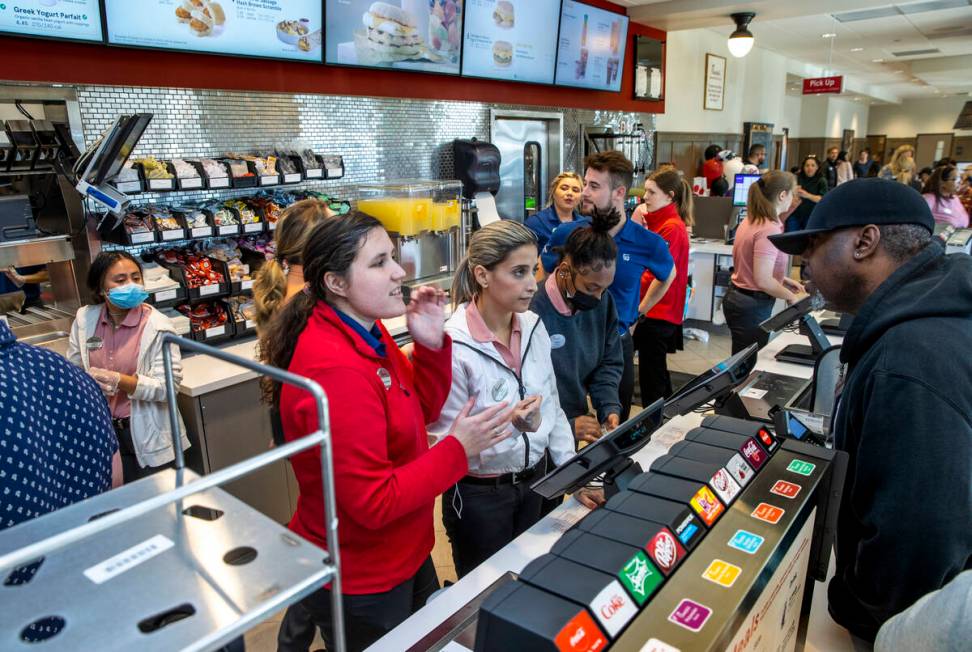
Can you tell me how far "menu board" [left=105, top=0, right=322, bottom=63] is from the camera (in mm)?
3006

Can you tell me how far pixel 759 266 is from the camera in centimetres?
374

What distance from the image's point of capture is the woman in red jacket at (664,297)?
382cm

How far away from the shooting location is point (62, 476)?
3.04 feet

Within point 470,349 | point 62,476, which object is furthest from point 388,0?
point 62,476

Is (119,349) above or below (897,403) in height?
below

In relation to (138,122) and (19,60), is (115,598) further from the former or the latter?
(19,60)

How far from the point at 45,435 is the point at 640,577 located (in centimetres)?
84

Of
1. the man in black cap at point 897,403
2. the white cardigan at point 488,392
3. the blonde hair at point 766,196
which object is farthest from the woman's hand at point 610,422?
the blonde hair at point 766,196

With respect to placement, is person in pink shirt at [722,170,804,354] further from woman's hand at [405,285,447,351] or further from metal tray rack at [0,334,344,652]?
metal tray rack at [0,334,344,652]

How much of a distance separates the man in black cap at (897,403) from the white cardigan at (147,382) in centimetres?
239

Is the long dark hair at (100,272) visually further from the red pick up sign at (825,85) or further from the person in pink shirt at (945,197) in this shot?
the red pick up sign at (825,85)

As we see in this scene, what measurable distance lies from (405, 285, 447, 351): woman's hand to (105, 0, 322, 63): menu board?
2.35 meters

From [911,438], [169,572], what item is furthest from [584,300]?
[169,572]

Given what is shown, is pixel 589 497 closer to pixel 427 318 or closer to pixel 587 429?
pixel 587 429
